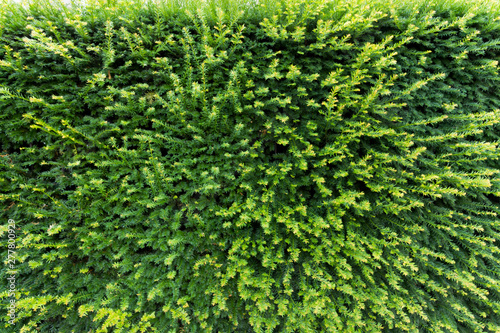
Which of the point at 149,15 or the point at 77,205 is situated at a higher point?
the point at 149,15

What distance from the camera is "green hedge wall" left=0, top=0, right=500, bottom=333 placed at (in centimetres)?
250

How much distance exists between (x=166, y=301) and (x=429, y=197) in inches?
138

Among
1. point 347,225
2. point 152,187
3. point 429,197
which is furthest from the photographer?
point 429,197

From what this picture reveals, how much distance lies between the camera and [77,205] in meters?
2.62

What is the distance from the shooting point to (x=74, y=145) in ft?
Result: 8.67

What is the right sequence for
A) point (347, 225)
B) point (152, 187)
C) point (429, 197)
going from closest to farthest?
point (152, 187), point (347, 225), point (429, 197)

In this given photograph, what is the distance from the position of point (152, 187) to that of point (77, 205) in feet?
3.16

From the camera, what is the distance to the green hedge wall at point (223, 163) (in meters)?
2.50

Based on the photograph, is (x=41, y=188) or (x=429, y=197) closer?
(x=41, y=188)

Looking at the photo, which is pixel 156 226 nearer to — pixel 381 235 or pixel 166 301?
pixel 166 301

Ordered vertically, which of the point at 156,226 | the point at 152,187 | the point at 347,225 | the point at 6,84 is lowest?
the point at 347,225

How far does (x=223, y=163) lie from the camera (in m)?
2.63

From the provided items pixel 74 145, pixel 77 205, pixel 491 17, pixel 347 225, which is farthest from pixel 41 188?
pixel 491 17

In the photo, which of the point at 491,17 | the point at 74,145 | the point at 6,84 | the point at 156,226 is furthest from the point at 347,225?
the point at 6,84
